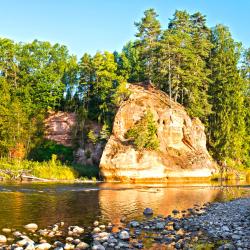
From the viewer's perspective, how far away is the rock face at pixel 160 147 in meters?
57.0

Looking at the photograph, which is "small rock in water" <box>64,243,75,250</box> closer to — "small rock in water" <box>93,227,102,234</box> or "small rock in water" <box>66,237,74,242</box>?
"small rock in water" <box>66,237,74,242</box>

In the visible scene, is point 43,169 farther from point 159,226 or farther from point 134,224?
point 159,226

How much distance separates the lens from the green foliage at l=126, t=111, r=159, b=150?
190ft

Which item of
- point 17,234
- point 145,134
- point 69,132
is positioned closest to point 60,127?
point 69,132

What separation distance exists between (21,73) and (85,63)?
1563cm

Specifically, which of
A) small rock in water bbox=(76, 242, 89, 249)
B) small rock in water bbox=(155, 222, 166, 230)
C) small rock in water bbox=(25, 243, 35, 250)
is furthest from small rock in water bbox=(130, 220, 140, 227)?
small rock in water bbox=(25, 243, 35, 250)

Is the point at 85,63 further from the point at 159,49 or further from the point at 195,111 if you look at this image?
the point at 195,111

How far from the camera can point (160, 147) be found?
60.7m

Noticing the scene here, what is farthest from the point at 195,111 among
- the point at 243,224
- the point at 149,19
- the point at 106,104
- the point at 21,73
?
the point at 243,224

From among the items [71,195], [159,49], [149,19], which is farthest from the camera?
[149,19]

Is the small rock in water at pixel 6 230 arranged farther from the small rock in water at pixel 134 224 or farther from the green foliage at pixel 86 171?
the green foliage at pixel 86 171

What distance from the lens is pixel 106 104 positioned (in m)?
75.1

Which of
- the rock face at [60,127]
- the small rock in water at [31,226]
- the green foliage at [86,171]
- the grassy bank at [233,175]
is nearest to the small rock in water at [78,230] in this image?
the small rock in water at [31,226]

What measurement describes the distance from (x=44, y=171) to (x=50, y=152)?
16.1 m
